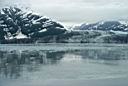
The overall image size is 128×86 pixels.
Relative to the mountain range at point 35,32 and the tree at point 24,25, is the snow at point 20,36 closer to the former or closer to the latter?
the mountain range at point 35,32

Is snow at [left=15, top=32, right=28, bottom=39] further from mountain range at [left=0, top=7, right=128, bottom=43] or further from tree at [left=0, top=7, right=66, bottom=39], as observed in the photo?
tree at [left=0, top=7, right=66, bottom=39]

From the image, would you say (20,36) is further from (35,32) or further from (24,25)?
(24,25)

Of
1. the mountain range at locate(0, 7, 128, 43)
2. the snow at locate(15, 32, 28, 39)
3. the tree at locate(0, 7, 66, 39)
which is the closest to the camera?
→ the mountain range at locate(0, 7, 128, 43)

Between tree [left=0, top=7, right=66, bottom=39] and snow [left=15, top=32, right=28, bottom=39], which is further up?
tree [left=0, top=7, right=66, bottom=39]

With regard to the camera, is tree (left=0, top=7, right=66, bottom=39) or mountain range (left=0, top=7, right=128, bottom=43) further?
tree (left=0, top=7, right=66, bottom=39)

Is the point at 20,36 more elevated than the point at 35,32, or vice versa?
the point at 35,32

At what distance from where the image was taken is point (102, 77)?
20906mm

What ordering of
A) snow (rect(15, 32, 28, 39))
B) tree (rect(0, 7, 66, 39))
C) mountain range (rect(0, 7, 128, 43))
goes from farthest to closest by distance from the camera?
1. tree (rect(0, 7, 66, 39))
2. snow (rect(15, 32, 28, 39))
3. mountain range (rect(0, 7, 128, 43))

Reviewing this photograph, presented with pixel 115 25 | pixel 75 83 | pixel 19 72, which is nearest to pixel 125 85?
pixel 75 83

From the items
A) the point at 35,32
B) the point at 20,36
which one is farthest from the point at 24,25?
the point at 20,36

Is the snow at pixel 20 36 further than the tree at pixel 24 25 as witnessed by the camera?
No

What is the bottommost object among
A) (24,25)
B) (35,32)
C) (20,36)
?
(20,36)

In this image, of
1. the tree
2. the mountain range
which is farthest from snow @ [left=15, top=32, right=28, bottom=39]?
the tree

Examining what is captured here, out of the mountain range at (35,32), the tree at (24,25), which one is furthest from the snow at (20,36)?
the tree at (24,25)
